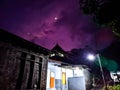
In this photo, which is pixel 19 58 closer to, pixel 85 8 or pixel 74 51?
pixel 85 8

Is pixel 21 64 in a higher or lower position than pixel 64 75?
higher

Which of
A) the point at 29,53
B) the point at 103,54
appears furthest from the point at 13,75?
the point at 103,54

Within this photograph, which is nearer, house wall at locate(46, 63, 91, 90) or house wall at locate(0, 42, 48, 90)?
house wall at locate(0, 42, 48, 90)

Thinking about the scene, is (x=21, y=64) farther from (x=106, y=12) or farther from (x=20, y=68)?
(x=106, y=12)

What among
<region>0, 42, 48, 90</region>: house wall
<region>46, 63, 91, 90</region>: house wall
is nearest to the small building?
<region>0, 42, 48, 90</region>: house wall

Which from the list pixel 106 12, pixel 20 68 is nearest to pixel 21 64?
pixel 20 68

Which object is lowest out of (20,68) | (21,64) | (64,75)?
(64,75)

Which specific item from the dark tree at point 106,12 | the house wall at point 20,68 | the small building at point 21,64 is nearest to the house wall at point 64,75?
the small building at point 21,64

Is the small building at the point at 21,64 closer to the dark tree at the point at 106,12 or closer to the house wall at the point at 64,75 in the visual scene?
the house wall at the point at 64,75

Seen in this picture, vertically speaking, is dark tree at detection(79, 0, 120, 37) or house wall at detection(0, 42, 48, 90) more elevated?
dark tree at detection(79, 0, 120, 37)

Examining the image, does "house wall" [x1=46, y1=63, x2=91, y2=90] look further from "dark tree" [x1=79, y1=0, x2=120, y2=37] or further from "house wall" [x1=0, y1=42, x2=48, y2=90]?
"dark tree" [x1=79, y1=0, x2=120, y2=37]

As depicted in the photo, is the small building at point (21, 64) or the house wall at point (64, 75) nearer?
the small building at point (21, 64)

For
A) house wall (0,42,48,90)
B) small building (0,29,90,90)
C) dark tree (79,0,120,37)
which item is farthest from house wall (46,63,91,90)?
dark tree (79,0,120,37)

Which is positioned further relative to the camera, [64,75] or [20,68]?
[64,75]
